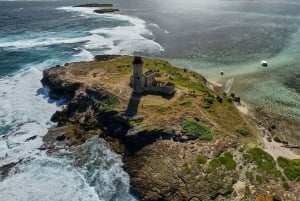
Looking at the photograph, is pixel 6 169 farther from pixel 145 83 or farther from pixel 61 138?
pixel 145 83

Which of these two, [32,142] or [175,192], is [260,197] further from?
[32,142]

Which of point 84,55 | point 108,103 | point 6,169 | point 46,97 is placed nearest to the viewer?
point 6,169

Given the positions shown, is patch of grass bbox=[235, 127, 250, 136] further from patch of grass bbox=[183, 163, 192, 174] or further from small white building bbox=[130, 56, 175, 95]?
small white building bbox=[130, 56, 175, 95]

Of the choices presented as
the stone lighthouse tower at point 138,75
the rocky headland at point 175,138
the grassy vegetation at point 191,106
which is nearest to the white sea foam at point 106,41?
the grassy vegetation at point 191,106

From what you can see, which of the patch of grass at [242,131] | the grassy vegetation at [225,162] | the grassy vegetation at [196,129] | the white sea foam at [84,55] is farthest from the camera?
A: the white sea foam at [84,55]

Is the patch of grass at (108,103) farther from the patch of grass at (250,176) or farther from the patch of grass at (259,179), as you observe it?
the patch of grass at (259,179)

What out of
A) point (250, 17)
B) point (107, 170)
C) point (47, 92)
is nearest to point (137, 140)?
point (107, 170)

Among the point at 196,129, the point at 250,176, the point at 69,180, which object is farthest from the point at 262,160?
the point at 69,180
